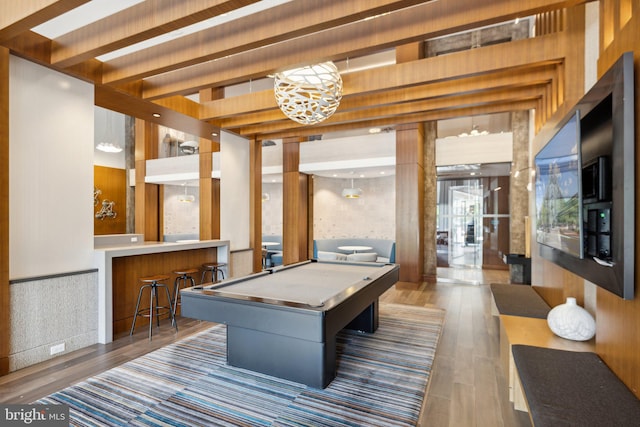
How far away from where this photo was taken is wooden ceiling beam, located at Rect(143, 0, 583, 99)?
2.61 metres

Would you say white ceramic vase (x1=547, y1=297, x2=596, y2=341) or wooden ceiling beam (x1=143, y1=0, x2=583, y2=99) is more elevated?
wooden ceiling beam (x1=143, y1=0, x2=583, y2=99)

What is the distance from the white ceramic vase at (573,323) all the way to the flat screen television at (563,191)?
18.4 inches

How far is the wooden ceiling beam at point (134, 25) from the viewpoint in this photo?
2480 mm

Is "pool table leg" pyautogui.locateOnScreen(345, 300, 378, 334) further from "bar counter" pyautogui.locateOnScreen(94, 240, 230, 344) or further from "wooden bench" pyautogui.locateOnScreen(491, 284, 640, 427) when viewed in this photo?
"bar counter" pyautogui.locateOnScreen(94, 240, 230, 344)

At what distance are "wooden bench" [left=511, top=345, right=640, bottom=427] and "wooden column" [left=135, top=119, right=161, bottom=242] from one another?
9892 mm

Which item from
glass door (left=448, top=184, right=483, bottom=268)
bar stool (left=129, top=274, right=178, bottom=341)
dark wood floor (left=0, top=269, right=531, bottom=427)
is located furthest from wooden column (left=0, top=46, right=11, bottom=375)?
glass door (left=448, top=184, right=483, bottom=268)

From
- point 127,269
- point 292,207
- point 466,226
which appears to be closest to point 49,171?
point 127,269

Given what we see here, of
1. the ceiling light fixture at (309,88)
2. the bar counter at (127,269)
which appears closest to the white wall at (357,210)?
the bar counter at (127,269)

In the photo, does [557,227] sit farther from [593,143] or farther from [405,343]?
[405,343]

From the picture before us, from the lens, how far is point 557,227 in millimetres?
2523

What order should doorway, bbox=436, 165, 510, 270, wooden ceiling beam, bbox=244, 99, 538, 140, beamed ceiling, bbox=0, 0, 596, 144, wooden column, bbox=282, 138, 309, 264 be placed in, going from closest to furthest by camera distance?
beamed ceiling, bbox=0, 0, 596, 144 < wooden ceiling beam, bbox=244, 99, 538, 140 < wooden column, bbox=282, 138, 309, 264 < doorway, bbox=436, 165, 510, 270

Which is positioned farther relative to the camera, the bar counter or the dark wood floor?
the bar counter

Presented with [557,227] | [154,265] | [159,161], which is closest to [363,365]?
[557,227]
